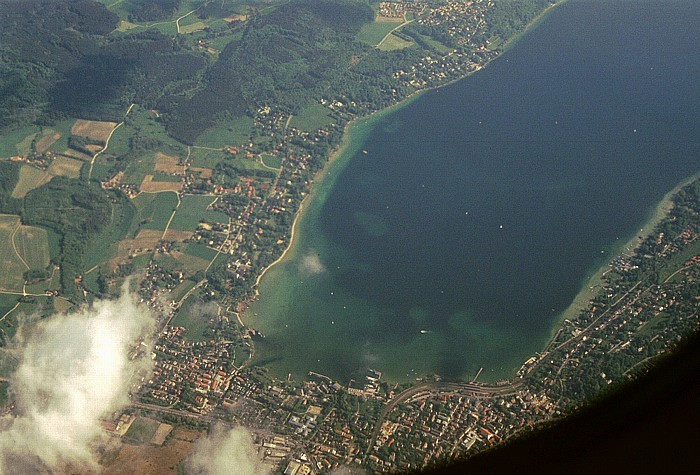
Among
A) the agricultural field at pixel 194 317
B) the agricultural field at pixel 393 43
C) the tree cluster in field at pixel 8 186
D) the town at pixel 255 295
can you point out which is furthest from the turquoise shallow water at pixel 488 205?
the tree cluster in field at pixel 8 186

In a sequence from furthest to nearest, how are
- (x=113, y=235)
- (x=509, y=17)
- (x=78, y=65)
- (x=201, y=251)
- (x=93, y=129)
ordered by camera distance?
(x=509, y=17) < (x=78, y=65) < (x=93, y=129) < (x=113, y=235) < (x=201, y=251)

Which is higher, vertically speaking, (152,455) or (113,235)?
(152,455)

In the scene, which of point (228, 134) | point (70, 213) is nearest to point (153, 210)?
point (70, 213)

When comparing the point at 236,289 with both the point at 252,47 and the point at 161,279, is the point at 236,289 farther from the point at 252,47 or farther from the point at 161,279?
the point at 252,47

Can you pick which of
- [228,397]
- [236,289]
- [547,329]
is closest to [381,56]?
[236,289]

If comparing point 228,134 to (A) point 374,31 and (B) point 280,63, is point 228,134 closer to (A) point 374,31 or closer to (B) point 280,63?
(B) point 280,63

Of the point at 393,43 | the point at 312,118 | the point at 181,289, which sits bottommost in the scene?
the point at 181,289

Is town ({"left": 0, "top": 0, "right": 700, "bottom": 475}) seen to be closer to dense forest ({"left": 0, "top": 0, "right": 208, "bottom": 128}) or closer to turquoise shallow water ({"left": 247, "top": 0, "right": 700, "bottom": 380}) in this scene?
turquoise shallow water ({"left": 247, "top": 0, "right": 700, "bottom": 380})
